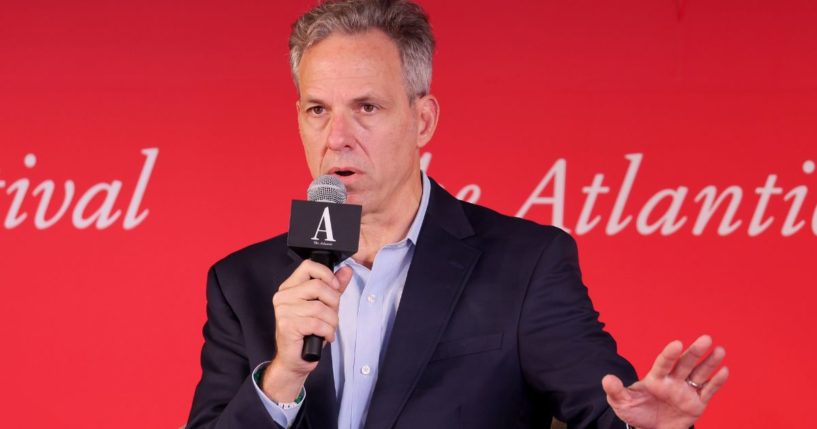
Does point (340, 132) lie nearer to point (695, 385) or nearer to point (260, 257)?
point (260, 257)

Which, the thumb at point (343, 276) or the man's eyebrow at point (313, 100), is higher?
the man's eyebrow at point (313, 100)

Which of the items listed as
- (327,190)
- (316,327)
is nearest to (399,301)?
(327,190)

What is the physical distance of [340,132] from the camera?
175 centimetres

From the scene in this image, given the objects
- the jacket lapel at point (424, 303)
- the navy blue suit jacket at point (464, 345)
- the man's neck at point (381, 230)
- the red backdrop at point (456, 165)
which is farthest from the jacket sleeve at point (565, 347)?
the red backdrop at point (456, 165)

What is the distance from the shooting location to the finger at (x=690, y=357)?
4.38 feet

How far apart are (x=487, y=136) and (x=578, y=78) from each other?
1.10ft

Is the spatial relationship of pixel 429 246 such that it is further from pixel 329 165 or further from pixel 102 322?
pixel 102 322

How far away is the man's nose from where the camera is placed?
1.74 metres

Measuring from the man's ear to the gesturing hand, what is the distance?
2.18 ft

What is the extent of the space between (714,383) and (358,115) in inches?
28.3

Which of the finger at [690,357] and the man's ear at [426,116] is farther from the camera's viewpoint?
the man's ear at [426,116]

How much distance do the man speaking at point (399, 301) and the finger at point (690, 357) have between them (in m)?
0.21

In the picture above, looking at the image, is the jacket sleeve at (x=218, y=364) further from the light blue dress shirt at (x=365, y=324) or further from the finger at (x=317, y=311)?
the finger at (x=317, y=311)

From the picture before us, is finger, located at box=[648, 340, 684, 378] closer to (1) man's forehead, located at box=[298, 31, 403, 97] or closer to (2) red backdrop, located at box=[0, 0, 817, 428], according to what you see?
(1) man's forehead, located at box=[298, 31, 403, 97]
